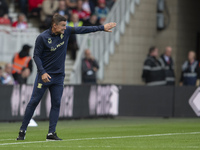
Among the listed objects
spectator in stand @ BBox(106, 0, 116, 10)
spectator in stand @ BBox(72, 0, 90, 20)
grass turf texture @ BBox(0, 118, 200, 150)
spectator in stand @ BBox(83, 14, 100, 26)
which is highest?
spectator in stand @ BBox(106, 0, 116, 10)

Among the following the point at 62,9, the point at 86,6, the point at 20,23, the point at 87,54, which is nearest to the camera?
the point at 87,54

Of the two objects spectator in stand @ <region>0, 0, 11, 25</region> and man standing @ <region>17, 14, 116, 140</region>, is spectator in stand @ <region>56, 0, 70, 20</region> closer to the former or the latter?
spectator in stand @ <region>0, 0, 11, 25</region>

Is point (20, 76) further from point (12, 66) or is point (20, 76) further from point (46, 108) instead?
point (46, 108)

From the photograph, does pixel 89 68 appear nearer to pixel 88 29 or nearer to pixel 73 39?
pixel 73 39

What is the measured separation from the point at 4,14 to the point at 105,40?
12.5ft

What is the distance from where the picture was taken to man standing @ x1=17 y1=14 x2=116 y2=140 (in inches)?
438

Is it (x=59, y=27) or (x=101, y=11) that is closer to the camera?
(x=59, y=27)

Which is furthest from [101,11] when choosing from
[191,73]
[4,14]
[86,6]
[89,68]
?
[191,73]

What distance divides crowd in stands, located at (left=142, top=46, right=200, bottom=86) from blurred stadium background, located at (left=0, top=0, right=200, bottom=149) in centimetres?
62

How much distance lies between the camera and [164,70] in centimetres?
2102

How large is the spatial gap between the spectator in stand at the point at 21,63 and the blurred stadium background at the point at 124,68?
3.48ft

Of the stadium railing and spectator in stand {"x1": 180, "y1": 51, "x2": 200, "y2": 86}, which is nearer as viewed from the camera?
spectator in stand {"x1": 180, "y1": 51, "x2": 200, "y2": 86}

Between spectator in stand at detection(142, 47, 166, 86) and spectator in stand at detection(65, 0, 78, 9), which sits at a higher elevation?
spectator in stand at detection(65, 0, 78, 9)

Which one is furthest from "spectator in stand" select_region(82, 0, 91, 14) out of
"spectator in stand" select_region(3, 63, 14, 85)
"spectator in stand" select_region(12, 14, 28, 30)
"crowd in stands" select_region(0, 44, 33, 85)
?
"spectator in stand" select_region(3, 63, 14, 85)
